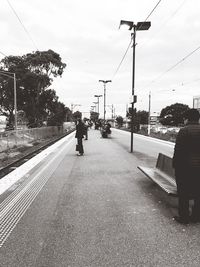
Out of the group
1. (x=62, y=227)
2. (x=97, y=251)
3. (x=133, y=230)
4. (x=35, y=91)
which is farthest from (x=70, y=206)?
(x=35, y=91)

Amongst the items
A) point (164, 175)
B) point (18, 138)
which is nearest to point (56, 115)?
point (18, 138)

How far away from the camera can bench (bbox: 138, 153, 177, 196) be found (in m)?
5.92

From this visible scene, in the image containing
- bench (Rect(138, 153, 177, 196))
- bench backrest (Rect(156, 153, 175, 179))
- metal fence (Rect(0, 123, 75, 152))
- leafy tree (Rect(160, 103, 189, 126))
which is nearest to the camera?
bench (Rect(138, 153, 177, 196))

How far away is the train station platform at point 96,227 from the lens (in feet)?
12.1

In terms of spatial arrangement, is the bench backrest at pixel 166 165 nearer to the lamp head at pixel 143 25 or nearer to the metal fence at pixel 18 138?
the metal fence at pixel 18 138

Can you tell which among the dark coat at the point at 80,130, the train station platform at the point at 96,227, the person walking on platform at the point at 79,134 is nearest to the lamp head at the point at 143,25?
the person walking on platform at the point at 79,134

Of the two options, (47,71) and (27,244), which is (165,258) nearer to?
(27,244)

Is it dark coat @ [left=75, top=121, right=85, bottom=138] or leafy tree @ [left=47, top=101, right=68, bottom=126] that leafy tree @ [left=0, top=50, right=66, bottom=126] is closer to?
leafy tree @ [left=47, top=101, right=68, bottom=126]

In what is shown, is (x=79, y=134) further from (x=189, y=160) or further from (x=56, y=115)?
(x=56, y=115)

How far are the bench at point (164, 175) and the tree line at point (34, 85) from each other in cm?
3550

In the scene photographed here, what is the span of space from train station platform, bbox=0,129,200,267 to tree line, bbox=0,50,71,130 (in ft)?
117

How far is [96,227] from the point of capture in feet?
15.4

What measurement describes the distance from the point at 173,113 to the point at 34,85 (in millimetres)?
93575

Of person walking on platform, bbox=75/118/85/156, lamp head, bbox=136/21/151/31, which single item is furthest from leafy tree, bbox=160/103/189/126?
person walking on platform, bbox=75/118/85/156
